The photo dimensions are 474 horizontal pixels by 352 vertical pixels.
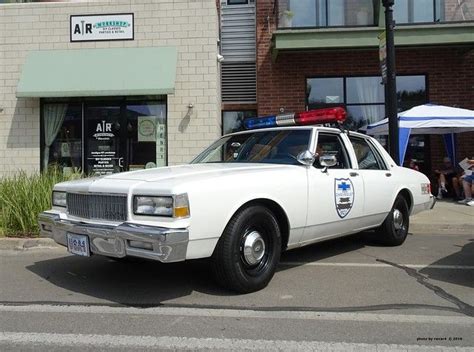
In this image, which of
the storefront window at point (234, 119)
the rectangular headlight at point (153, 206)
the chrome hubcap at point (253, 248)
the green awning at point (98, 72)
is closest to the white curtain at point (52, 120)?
the green awning at point (98, 72)

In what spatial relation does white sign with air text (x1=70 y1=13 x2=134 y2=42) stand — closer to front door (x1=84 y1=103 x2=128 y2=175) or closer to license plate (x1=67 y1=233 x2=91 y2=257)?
front door (x1=84 y1=103 x2=128 y2=175)

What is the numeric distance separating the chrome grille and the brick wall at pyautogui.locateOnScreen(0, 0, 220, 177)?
24.8ft

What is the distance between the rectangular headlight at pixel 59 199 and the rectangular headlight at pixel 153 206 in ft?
4.10

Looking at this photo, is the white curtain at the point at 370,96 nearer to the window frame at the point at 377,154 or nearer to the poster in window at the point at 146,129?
the poster in window at the point at 146,129

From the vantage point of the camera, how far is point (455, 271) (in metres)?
6.01

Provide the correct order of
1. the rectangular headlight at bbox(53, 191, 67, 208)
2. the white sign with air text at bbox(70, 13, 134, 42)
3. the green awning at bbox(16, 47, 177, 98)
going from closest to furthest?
the rectangular headlight at bbox(53, 191, 67, 208) < the green awning at bbox(16, 47, 177, 98) < the white sign with air text at bbox(70, 13, 134, 42)

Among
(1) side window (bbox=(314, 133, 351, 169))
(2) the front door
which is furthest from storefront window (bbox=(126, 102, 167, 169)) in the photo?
(1) side window (bbox=(314, 133, 351, 169))

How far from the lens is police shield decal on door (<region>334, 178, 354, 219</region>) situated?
5.92m

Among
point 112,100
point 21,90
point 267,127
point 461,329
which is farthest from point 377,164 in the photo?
point 21,90

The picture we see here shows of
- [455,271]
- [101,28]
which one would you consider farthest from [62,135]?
[455,271]

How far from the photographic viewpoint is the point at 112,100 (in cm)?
1300

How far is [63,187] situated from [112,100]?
26.1ft

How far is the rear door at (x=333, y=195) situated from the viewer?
5605 millimetres

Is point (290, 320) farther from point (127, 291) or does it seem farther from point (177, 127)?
point (177, 127)
